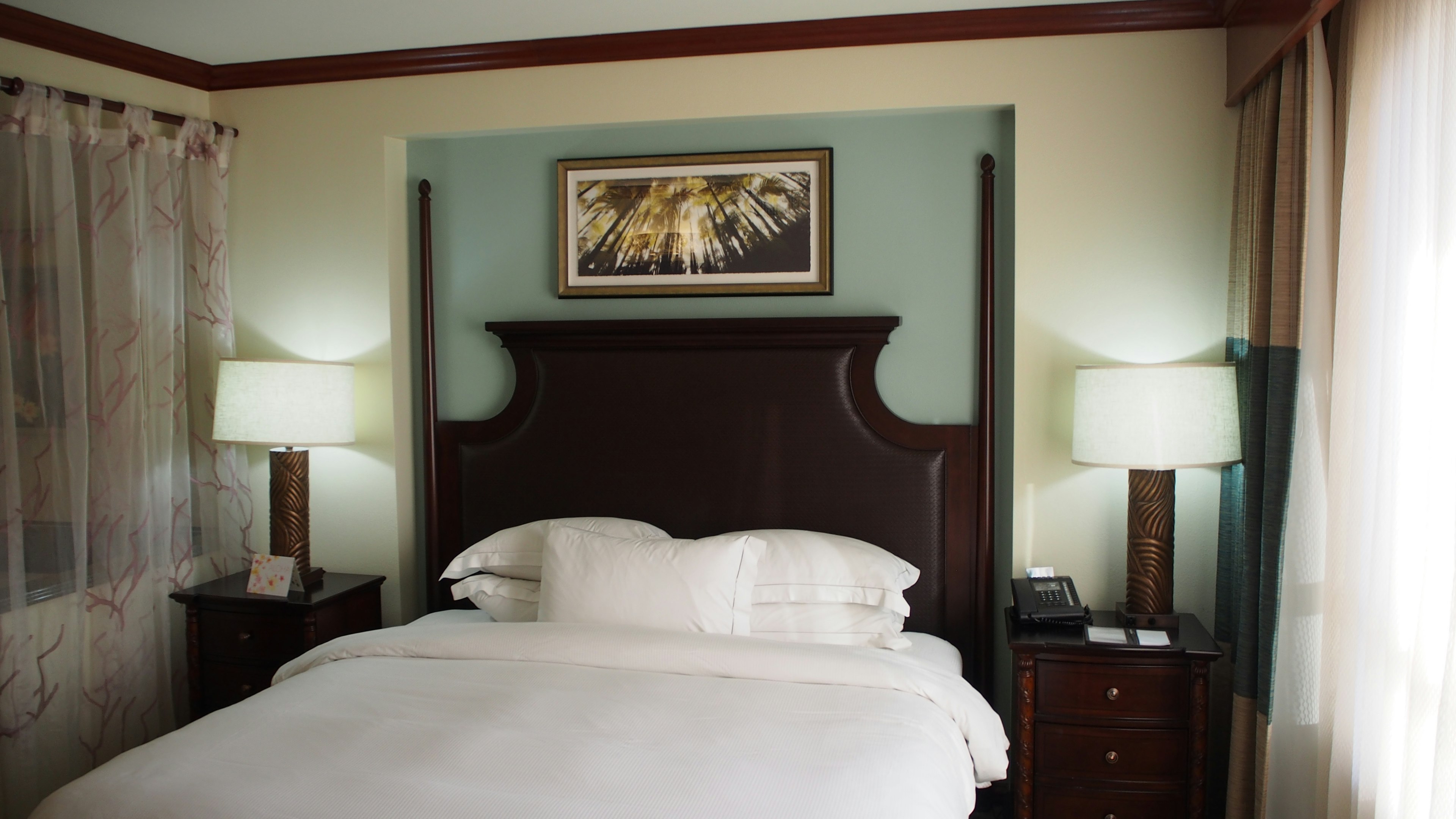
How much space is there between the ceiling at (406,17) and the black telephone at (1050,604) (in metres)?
1.68

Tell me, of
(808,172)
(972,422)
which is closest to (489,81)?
(808,172)

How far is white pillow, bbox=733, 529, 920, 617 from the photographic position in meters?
2.50

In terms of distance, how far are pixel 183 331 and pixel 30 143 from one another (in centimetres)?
70

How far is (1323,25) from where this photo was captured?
215 cm

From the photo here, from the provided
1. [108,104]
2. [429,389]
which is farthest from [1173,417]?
[108,104]

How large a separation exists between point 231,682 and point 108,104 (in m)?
1.91

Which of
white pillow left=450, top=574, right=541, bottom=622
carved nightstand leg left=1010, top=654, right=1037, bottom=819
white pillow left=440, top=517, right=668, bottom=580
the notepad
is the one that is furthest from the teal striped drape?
white pillow left=450, top=574, right=541, bottom=622

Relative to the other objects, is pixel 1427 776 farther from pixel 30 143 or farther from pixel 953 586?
pixel 30 143

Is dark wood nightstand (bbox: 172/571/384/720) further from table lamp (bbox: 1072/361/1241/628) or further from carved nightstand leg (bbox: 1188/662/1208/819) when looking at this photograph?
carved nightstand leg (bbox: 1188/662/1208/819)

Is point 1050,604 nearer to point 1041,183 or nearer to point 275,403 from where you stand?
point 1041,183

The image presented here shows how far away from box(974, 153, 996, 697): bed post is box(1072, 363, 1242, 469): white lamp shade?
0.44m

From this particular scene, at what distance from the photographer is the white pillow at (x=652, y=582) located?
237 cm

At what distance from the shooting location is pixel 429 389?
313cm

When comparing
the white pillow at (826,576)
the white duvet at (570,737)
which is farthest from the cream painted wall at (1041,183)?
the white duvet at (570,737)
